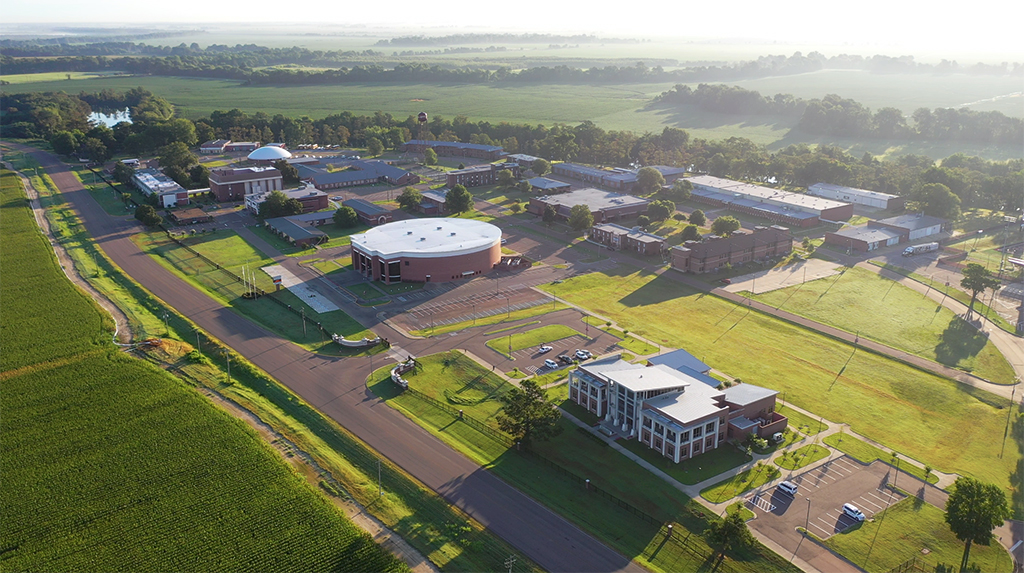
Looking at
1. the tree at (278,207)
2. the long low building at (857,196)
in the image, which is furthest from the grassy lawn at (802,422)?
the tree at (278,207)

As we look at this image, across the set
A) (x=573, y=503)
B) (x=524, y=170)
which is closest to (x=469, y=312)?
(x=573, y=503)

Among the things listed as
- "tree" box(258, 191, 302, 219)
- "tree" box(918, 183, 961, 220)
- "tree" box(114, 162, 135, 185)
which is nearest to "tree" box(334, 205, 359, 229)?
"tree" box(258, 191, 302, 219)

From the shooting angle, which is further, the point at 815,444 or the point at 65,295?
the point at 65,295

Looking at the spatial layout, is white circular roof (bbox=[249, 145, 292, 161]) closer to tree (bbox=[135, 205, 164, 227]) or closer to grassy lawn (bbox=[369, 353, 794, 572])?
tree (bbox=[135, 205, 164, 227])

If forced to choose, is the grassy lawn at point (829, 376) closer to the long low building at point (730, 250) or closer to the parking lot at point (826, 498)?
the parking lot at point (826, 498)

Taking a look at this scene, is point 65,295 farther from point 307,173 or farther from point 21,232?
point 307,173

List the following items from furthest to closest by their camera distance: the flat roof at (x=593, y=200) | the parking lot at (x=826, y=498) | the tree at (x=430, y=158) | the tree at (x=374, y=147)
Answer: the tree at (x=374, y=147), the tree at (x=430, y=158), the flat roof at (x=593, y=200), the parking lot at (x=826, y=498)
